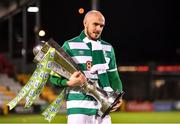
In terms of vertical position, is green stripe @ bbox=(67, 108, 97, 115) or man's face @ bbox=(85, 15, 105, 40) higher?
man's face @ bbox=(85, 15, 105, 40)

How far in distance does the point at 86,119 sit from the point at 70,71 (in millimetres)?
387

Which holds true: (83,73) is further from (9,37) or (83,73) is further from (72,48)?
(9,37)

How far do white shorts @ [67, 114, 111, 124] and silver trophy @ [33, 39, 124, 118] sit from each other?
5cm

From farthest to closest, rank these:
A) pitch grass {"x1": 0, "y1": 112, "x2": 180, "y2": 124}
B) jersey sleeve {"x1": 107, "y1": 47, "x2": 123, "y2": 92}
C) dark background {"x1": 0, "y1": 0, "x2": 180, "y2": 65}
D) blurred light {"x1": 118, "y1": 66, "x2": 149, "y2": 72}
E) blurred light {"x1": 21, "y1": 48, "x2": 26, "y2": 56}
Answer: dark background {"x1": 0, "y1": 0, "x2": 180, "y2": 65}
blurred light {"x1": 21, "y1": 48, "x2": 26, "y2": 56}
blurred light {"x1": 118, "y1": 66, "x2": 149, "y2": 72}
pitch grass {"x1": 0, "y1": 112, "x2": 180, "y2": 124}
jersey sleeve {"x1": 107, "y1": 47, "x2": 123, "y2": 92}

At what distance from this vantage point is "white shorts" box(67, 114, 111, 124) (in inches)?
146

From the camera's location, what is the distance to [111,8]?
22.2 m

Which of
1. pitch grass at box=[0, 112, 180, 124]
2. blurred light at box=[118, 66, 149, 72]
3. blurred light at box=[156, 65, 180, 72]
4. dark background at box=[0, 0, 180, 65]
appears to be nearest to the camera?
pitch grass at box=[0, 112, 180, 124]

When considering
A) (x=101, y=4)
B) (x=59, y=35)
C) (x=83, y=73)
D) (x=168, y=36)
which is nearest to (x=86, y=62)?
(x=83, y=73)

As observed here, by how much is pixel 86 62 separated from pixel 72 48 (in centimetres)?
14

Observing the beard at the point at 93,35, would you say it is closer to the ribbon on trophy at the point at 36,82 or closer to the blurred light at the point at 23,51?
the ribbon on trophy at the point at 36,82

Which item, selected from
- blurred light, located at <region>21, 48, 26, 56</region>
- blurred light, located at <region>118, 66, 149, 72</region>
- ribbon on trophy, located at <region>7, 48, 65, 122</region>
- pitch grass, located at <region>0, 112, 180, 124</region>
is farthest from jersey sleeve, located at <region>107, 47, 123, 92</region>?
blurred light, located at <region>21, 48, 26, 56</region>

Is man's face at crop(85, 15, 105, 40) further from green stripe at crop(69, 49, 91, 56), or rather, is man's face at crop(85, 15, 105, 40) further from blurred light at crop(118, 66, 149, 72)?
blurred light at crop(118, 66, 149, 72)

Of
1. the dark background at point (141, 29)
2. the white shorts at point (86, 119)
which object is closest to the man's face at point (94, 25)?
the white shorts at point (86, 119)

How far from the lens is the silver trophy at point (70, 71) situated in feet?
11.5
